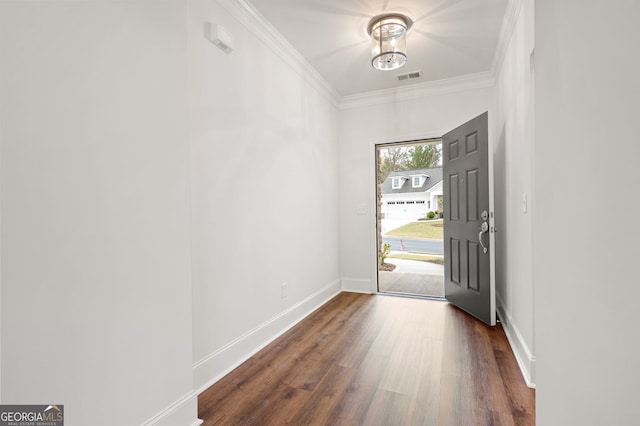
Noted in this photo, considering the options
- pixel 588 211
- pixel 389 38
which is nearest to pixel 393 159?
pixel 389 38

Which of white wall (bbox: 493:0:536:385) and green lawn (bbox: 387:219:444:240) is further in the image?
green lawn (bbox: 387:219:444:240)

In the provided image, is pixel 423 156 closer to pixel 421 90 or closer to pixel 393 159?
pixel 393 159

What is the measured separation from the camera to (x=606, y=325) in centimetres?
42

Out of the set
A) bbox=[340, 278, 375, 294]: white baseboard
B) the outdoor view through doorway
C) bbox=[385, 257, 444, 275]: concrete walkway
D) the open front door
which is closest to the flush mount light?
the open front door

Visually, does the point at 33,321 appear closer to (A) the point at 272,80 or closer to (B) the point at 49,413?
(B) the point at 49,413

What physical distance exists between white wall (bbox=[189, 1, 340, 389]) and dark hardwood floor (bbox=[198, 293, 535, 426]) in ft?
0.93

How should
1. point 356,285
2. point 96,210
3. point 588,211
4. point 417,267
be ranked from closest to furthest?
point 588,211 < point 96,210 < point 356,285 < point 417,267

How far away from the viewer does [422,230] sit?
29.9 ft

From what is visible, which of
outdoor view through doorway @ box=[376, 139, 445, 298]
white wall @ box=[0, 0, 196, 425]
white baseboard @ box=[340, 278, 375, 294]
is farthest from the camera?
outdoor view through doorway @ box=[376, 139, 445, 298]

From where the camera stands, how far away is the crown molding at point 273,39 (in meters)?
2.29

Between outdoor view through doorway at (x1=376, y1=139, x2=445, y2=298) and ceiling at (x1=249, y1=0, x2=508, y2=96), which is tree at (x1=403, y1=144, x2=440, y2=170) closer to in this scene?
outdoor view through doorway at (x1=376, y1=139, x2=445, y2=298)

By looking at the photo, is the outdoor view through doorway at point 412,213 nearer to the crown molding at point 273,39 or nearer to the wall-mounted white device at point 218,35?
the crown molding at point 273,39

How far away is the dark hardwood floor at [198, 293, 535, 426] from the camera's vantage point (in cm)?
165

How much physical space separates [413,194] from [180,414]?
29.5ft
